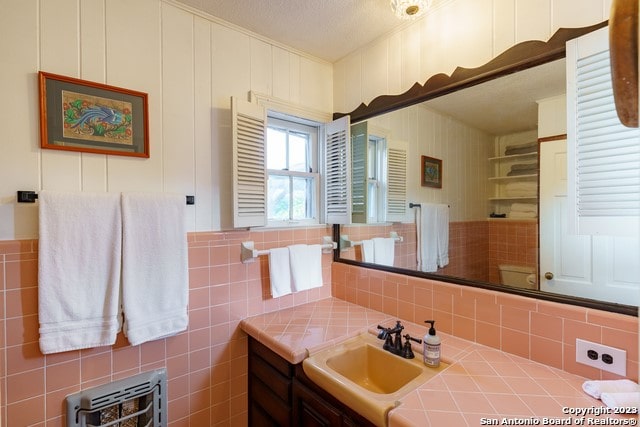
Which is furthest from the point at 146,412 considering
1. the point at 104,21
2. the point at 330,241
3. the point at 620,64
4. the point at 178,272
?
the point at 620,64

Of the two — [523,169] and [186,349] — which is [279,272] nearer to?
[186,349]

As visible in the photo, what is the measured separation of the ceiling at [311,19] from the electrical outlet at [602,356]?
5.28 feet

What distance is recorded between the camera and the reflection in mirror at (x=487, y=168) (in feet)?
3.96

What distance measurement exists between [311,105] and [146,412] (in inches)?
75.5

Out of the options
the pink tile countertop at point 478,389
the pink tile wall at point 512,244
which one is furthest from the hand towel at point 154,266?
the pink tile wall at point 512,244

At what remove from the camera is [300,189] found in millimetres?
2012

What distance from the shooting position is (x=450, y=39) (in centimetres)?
143

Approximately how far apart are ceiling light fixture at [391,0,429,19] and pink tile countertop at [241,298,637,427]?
1.54 meters

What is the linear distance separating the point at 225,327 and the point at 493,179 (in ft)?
5.09

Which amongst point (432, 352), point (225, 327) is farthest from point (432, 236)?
point (225, 327)

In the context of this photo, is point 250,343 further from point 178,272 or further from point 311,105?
point 311,105

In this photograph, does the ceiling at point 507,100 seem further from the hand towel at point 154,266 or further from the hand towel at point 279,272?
the hand towel at point 154,266

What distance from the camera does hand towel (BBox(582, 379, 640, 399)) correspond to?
0.91 m

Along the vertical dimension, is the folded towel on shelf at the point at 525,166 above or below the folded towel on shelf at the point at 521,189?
above
